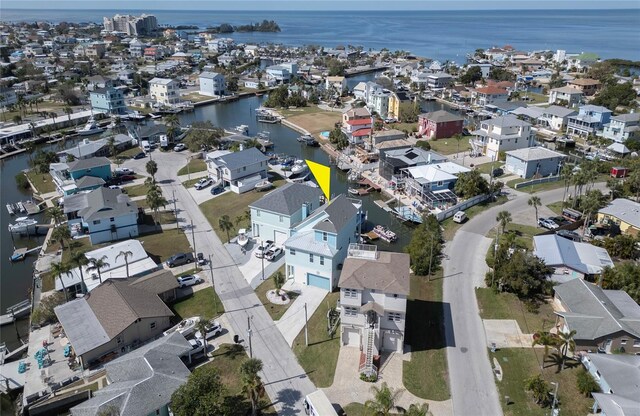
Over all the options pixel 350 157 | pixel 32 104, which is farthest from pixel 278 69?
pixel 350 157

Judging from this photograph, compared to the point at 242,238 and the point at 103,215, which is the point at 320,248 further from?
the point at 103,215

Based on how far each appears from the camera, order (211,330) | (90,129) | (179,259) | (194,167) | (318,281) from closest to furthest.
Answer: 1. (211,330)
2. (318,281)
3. (179,259)
4. (194,167)
5. (90,129)

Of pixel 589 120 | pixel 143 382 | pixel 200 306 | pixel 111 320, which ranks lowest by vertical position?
pixel 200 306

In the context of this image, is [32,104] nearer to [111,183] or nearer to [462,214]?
[111,183]

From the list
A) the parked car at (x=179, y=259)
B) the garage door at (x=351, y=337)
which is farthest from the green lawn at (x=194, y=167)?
the garage door at (x=351, y=337)

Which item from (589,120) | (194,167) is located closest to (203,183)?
(194,167)

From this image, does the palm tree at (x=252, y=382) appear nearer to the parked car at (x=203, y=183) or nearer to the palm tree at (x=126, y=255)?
the palm tree at (x=126, y=255)

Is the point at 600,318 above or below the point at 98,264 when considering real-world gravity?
above
